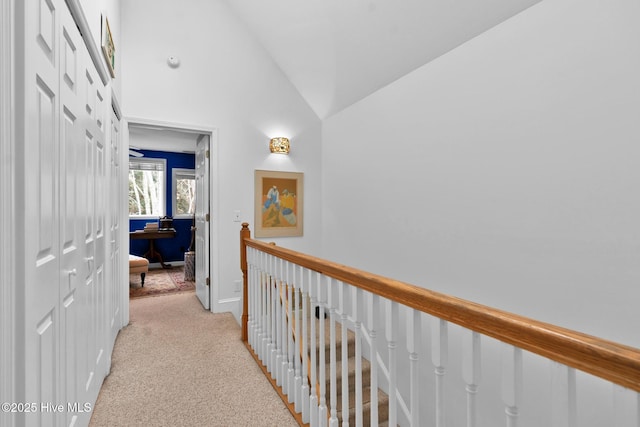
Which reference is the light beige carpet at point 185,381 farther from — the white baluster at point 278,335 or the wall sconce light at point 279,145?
the wall sconce light at point 279,145

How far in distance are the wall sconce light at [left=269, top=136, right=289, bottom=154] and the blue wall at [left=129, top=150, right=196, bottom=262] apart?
3630 millimetres

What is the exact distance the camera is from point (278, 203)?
3.95 metres

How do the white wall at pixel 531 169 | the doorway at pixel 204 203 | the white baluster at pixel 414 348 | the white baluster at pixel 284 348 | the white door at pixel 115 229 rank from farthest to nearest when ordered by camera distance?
1. the doorway at pixel 204 203
2. the white door at pixel 115 229
3. the white baluster at pixel 284 348
4. the white wall at pixel 531 169
5. the white baluster at pixel 414 348

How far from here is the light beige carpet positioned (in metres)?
1.80

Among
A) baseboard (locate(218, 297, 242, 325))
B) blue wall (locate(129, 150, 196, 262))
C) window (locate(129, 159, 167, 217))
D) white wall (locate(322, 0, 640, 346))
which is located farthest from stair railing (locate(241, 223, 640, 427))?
window (locate(129, 159, 167, 217))

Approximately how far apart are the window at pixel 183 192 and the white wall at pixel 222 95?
3329 mm

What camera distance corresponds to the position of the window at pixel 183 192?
6598 mm

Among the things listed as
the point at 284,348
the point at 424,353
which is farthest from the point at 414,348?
the point at 424,353

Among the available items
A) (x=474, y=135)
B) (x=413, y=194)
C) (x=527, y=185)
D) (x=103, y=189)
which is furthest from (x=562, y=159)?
(x=103, y=189)

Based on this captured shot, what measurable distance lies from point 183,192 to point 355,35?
505cm

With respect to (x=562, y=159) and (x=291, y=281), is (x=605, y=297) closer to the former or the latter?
(x=562, y=159)

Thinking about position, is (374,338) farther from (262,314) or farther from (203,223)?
(203,223)

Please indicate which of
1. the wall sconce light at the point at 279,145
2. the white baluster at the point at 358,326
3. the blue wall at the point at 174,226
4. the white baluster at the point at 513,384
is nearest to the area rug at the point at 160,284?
the blue wall at the point at 174,226

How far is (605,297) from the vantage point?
1628 millimetres
